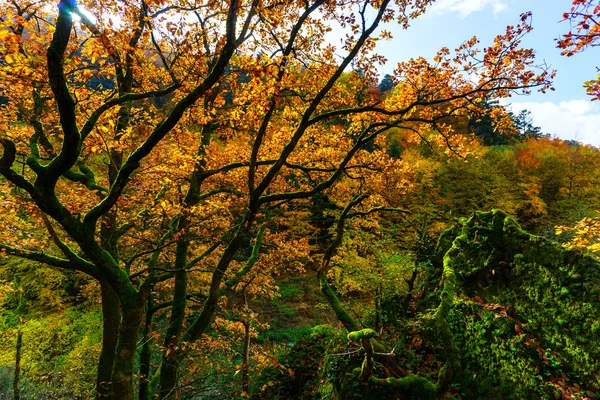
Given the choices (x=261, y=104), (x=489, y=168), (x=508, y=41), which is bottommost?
(x=261, y=104)

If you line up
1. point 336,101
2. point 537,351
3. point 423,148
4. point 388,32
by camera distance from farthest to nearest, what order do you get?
point 423,148, point 336,101, point 388,32, point 537,351

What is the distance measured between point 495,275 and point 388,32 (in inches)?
197

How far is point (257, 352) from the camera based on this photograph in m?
12.5

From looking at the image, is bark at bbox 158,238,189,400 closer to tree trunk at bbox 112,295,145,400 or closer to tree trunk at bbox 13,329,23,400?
tree trunk at bbox 112,295,145,400

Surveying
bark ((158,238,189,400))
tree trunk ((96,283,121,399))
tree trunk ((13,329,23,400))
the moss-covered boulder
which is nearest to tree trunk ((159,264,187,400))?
bark ((158,238,189,400))

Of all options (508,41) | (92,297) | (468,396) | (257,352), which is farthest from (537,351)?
(92,297)

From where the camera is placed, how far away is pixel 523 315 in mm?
4258

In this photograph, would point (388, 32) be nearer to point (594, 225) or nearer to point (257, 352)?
point (594, 225)

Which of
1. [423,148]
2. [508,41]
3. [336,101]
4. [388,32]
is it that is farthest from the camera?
[423,148]

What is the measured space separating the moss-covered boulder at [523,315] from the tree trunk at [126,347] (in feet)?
16.5

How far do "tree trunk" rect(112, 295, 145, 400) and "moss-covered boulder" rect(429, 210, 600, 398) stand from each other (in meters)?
5.03

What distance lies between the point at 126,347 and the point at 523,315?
6.27m

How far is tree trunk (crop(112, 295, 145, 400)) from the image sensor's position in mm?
5047

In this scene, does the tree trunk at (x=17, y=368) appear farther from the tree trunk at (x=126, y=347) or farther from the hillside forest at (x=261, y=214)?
the tree trunk at (x=126, y=347)
